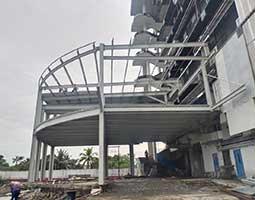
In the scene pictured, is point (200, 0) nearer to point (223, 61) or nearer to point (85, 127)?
point (223, 61)

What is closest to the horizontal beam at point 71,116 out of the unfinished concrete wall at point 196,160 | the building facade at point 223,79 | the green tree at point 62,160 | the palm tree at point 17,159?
the building facade at point 223,79

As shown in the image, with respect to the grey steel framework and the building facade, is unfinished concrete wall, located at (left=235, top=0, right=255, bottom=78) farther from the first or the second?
the grey steel framework

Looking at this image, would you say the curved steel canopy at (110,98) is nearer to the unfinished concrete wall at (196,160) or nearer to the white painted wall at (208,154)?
the white painted wall at (208,154)

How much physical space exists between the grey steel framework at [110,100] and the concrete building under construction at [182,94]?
0.05 metres

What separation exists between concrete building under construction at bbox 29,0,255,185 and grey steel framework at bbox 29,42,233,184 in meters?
0.05

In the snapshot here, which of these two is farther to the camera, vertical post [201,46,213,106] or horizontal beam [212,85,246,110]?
vertical post [201,46,213,106]

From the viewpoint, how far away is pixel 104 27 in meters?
11.0

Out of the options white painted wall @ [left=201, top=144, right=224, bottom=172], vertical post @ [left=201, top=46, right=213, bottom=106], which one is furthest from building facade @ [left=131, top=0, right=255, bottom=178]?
vertical post @ [left=201, top=46, right=213, bottom=106]

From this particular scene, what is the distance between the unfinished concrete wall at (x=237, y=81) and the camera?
8320mm

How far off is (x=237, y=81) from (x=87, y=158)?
1236 inches

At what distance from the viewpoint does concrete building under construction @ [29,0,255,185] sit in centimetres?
923

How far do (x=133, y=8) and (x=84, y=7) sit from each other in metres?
15.9

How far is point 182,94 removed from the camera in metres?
16.8

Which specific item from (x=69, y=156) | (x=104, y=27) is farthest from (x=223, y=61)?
(x=69, y=156)
